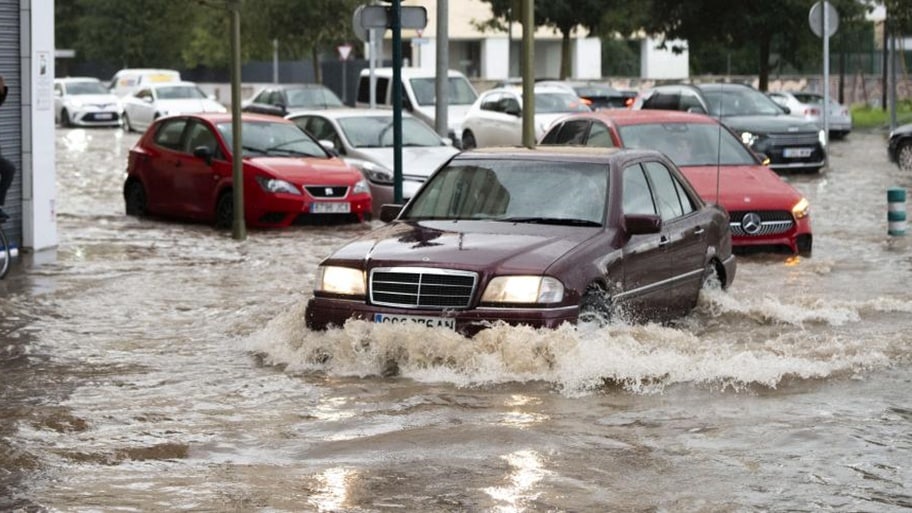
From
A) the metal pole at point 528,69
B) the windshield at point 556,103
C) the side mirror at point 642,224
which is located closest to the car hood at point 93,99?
the windshield at point 556,103

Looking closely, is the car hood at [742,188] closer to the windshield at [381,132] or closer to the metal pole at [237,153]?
the metal pole at [237,153]

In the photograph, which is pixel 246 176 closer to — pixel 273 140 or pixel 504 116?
pixel 273 140

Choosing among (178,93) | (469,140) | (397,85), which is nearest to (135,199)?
(397,85)

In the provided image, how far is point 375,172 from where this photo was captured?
2306cm

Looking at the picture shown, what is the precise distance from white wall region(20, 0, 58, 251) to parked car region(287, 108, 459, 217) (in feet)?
17.6

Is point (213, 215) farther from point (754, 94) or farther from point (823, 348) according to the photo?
point (754, 94)

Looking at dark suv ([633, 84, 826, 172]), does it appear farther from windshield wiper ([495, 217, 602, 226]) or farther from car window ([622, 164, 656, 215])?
windshield wiper ([495, 217, 602, 226])

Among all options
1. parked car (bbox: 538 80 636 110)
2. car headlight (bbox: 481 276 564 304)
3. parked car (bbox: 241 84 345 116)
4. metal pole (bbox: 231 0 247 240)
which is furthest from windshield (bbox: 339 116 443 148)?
parked car (bbox: 241 84 345 116)

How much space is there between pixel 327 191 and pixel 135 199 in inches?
134

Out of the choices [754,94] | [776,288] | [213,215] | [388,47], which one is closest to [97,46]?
[388,47]

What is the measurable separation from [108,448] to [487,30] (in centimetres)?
7782

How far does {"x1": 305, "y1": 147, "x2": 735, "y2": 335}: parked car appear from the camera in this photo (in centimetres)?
1056

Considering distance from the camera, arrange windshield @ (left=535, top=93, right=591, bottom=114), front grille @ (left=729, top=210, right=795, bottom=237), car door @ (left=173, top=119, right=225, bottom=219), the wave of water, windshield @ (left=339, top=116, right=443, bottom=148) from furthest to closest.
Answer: windshield @ (left=535, top=93, right=591, bottom=114) < windshield @ (left=339, top=116, right=443, bottom=148) < car door @ (left=173, top=119, right=225, bottom=219) < front grille @ (left=729, top=210, right=795, bottom=237) < the wave of water

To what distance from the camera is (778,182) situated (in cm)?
1891
